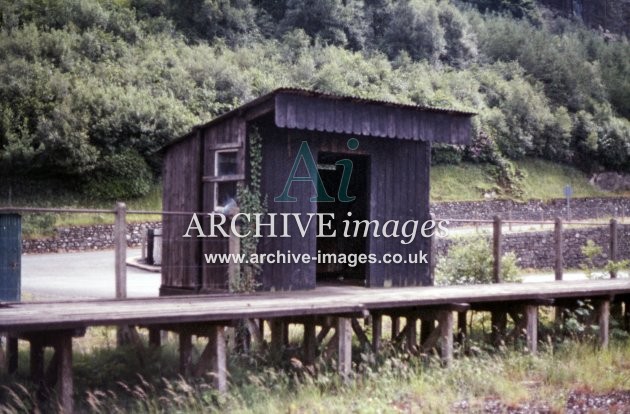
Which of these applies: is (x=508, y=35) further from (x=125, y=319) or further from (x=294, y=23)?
(x=125, y=319)

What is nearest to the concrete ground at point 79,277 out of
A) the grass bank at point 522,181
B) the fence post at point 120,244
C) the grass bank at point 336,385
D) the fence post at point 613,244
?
the fence post at point 613,244

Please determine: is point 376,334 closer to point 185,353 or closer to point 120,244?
point 185,353

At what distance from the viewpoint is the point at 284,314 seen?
31.3 feet

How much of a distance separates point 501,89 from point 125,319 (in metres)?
50.5

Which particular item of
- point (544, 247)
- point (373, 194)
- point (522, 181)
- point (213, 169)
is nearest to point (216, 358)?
point (213, 169)

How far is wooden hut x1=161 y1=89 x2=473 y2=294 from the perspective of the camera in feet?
39.3

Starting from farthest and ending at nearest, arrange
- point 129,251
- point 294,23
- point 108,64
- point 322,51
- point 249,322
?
point 294,23 < point 322,51 < point 108,64 < point 129,251 < point 249,322

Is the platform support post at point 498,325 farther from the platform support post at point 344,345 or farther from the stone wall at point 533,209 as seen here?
the stone wall at point 533,209

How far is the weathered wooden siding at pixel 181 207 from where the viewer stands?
42.0 ft

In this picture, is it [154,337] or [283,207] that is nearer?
[154,337]

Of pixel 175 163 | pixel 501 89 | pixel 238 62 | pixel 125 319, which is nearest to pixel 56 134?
pixel 238 62

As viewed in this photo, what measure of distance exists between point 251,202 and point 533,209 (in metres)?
36.3

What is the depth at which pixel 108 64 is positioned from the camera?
41.8 meters

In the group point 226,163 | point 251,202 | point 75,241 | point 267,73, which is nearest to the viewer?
point 251,202
